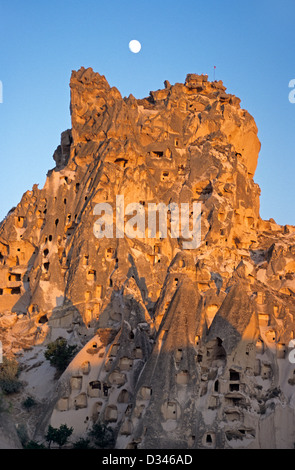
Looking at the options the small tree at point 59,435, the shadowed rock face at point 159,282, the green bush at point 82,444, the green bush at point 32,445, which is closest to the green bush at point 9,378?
the shadowed rock face at point 159,282

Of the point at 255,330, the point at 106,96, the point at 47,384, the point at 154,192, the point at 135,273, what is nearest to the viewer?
the point at 255,330

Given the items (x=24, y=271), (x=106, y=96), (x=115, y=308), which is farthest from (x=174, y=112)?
(x=115, y=308)

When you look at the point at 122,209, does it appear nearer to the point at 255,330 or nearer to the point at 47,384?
the point at 47,384

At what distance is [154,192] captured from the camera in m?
64.9

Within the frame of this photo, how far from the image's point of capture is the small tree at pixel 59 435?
39781mm

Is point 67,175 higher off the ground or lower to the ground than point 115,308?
higher

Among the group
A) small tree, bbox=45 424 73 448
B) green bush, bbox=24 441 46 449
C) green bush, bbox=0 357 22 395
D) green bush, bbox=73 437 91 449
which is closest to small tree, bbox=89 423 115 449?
green bush, bbox=73 437 91 449

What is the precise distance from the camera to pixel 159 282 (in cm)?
5669

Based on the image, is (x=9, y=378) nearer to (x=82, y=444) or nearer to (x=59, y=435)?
(x=59, y=435)

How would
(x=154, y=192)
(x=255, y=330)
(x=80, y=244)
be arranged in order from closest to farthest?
(x=255, y=330) → (x=80, y=244) → (x=154, y=192)

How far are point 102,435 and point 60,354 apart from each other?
1013 cm

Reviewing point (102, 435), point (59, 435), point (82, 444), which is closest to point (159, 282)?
point (102, 435)

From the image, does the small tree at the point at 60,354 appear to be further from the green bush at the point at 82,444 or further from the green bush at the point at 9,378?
the green bush at the point at 82,444

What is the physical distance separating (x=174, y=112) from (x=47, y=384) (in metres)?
34.8
